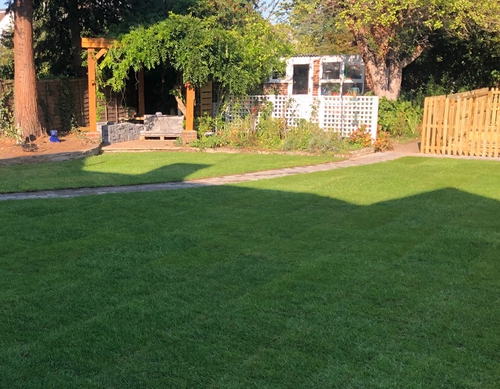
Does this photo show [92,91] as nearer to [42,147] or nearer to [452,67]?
[42,147]

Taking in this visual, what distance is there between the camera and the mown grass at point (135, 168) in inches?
409

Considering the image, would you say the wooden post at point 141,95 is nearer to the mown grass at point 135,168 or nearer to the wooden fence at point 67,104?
the wooden fence at point 67,104

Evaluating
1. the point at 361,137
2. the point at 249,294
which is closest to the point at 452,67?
the point at 361,137

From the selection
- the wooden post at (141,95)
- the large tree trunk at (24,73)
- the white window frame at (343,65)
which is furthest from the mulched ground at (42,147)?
the white window frame at (343,65)

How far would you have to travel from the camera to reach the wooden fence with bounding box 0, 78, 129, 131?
1783 cm

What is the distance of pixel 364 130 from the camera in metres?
16.1

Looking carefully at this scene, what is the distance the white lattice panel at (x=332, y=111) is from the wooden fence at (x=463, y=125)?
1.75 metres

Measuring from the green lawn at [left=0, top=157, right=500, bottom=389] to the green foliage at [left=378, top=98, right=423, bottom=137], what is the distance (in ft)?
33.2

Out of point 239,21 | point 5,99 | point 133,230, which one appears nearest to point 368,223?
point 133,230

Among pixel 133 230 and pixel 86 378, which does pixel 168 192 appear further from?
pixel 86 378

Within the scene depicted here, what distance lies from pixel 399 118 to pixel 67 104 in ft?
36.2

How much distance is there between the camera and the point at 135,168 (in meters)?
12.2

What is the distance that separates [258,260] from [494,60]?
20196mm

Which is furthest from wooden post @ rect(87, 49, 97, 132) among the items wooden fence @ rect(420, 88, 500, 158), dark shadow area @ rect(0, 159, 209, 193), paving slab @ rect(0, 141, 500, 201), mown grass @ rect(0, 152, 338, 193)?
wooden fence @ rect(420, 88, 500, 158)
